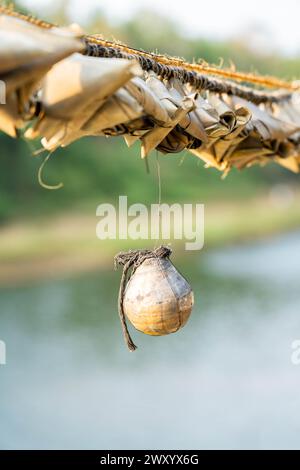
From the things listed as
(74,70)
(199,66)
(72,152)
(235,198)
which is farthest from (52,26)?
(235,198)

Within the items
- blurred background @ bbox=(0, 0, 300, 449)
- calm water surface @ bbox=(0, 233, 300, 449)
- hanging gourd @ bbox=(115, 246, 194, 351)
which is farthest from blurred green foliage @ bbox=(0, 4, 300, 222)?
hanging gourd @ bbox=(115, 246, 194, 351)

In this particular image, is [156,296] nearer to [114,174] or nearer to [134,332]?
[134,332]

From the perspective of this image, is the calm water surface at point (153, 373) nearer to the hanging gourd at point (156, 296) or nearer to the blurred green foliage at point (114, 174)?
the hanging gourd at point (156, 296)

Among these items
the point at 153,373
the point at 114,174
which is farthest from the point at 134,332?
the point at 114,174

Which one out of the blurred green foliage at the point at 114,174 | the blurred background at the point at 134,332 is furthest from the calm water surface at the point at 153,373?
the blurred green foliage at the point at 114,174

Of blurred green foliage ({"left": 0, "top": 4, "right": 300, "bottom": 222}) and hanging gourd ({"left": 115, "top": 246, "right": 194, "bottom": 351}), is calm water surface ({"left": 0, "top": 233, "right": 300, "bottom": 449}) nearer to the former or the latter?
hanging gourd ({"left": 115, "top": 246, "right": 194, "bottom": 351})
